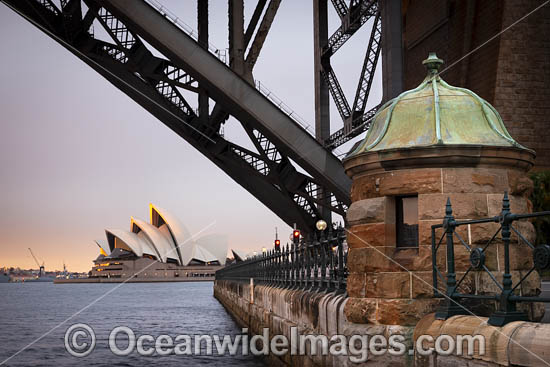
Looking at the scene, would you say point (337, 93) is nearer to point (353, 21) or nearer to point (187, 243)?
point (353, 21)

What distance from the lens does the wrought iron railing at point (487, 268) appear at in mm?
4989

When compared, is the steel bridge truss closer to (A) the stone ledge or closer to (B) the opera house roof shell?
(A) the stone ledge

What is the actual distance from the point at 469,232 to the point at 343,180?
19191mm

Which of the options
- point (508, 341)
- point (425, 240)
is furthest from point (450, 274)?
point (508, 341)

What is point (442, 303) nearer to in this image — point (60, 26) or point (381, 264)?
point (381, 264)

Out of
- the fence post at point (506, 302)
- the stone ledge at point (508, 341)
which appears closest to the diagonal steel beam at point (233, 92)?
the stone ledge at point (508, 341)

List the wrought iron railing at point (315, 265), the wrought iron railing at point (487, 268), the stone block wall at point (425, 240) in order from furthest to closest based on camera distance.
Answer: the wrought iron railing at point (315, 265) → the stone block wall at point (425, 240) → the wrought iron railing at point (487, 268)

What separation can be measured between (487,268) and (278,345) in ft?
23.2

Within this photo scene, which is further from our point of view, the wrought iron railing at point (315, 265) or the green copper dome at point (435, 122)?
A: the wrought iron railing at point (315, 265)

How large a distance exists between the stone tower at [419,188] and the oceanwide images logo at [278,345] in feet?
0.84

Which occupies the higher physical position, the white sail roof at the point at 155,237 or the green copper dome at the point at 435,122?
the white sail roof at the point at 155,237

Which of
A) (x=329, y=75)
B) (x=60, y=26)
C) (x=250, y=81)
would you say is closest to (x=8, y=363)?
(x=250, y=81)

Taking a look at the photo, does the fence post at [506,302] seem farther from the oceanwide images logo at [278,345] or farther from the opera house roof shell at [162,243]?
the opera house roof shell at [162,243]

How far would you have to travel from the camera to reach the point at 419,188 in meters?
6.81
